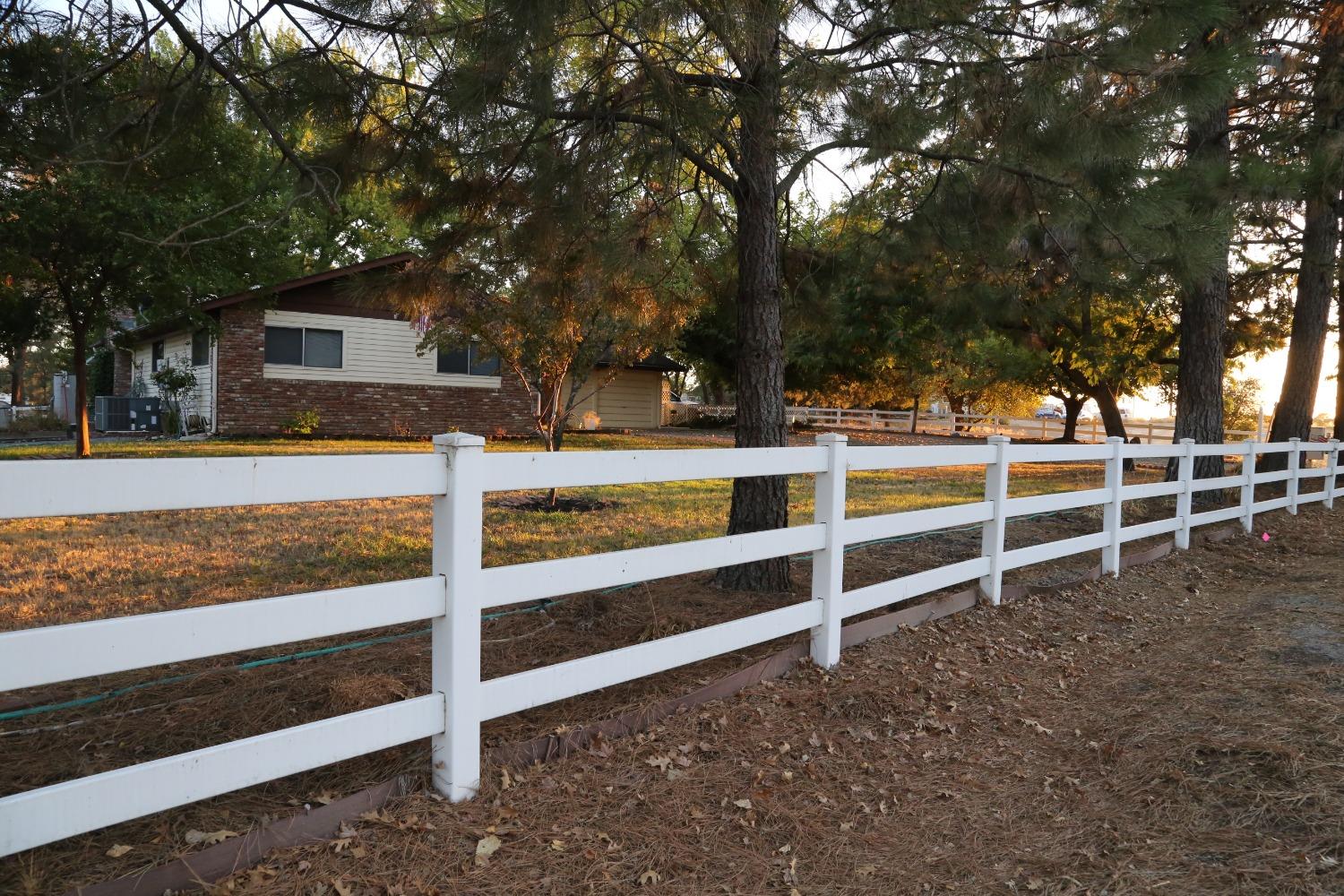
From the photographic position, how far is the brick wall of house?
734 inches

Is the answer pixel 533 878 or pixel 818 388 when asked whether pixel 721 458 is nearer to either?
pixel 533 878

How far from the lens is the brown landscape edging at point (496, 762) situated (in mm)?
2438

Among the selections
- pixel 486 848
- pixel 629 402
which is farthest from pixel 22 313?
pixel 629 402

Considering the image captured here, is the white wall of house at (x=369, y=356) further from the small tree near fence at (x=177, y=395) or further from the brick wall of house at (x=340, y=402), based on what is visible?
the small tree near fence at (x=177, y=395)

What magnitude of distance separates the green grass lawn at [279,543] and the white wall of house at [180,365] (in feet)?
32.9

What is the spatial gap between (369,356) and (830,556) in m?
17.8

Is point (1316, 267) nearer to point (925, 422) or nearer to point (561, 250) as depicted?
point (561, 250)

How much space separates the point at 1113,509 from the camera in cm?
748

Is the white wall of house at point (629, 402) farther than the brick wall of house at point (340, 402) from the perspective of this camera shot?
Yes

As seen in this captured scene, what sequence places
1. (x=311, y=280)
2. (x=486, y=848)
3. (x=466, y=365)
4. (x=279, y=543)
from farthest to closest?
1. (x=466, y=365)
2. (x=311, y=280)
3. (x=279, y=543)
4. (x=486, y=848)

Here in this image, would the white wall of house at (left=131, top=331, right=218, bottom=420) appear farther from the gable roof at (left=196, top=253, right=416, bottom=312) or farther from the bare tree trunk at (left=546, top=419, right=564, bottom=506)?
the bare tree trunk at (left=546, top=419, right=564, bottom=506)

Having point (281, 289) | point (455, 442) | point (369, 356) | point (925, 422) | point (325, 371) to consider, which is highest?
point (281, 289)

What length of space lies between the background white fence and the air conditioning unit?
737 inches

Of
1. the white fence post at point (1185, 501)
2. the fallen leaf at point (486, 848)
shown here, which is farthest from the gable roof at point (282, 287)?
the fallen leaf at point (486, 848)
